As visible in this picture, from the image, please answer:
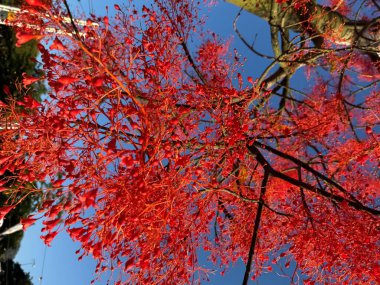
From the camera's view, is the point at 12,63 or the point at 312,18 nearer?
the point at 312,18

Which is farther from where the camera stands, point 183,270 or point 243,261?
point 243,261

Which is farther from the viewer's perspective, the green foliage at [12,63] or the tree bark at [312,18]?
the green foliage at [12,63]

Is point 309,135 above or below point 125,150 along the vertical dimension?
above

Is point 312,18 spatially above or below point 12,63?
below

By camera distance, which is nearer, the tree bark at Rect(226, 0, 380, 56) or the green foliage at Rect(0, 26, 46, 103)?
the tree bark at Rect(226, 0, 380, 56)

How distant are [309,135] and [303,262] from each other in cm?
245

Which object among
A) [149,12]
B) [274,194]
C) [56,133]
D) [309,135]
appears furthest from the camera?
[274,194]

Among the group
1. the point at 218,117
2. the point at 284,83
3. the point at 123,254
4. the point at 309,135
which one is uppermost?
the point at 284,83

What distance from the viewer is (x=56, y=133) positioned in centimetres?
357

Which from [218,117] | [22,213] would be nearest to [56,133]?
[218,117]

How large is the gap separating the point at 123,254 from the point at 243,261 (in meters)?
3.40

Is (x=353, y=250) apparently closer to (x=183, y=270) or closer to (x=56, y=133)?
(x=183, y=270)

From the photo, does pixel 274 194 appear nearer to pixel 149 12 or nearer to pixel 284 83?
pixel 284 83

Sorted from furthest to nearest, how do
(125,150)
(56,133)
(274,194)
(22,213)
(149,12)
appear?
(22,213) → (274,194) → (149,12) → (56,133) → (125,150)
